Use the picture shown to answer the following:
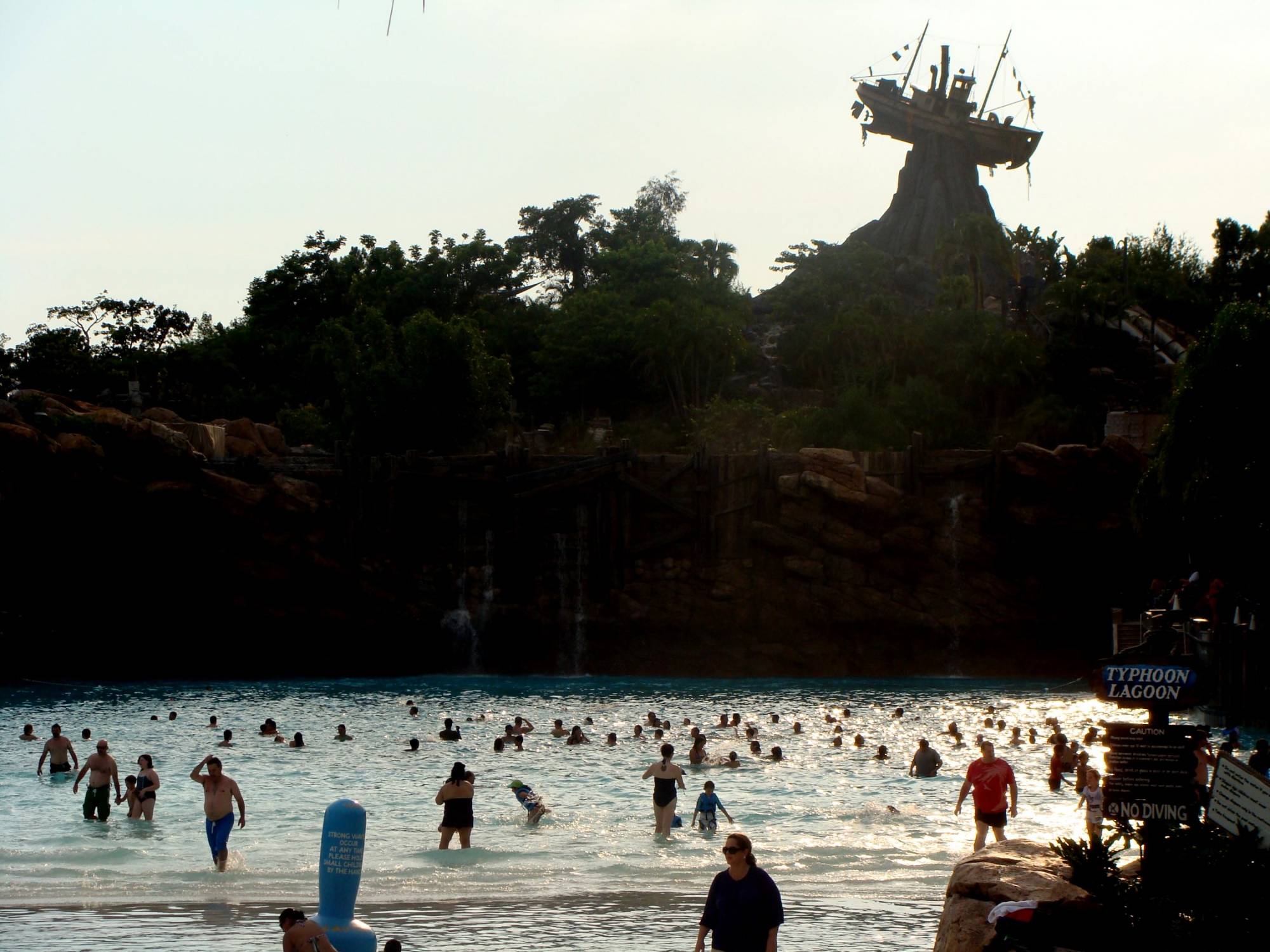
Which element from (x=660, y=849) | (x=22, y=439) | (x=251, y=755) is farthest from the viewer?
(x=22, y=439)

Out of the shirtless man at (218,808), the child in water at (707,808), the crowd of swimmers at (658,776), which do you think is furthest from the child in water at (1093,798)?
the shirtless man at (218,808)

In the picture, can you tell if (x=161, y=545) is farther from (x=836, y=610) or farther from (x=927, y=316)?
(x=927, y=316)

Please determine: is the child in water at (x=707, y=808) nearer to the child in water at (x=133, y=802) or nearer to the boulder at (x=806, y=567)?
the child in water at (x=133, y=802)

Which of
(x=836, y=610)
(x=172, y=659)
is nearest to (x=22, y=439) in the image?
(x=172, y=659)

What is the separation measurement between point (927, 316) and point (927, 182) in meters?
28.8

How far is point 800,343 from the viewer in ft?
238

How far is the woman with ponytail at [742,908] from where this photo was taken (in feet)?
30.2

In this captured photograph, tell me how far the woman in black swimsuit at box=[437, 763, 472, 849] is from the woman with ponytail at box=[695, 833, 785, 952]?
9.46 m

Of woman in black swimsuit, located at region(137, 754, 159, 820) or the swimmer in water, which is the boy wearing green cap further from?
the swimmer in water

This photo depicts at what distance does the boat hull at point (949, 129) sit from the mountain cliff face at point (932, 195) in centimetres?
82

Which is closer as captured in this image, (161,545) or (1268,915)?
(1268,915)

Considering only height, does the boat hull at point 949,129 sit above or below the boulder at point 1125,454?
above

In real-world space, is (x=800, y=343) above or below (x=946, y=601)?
above

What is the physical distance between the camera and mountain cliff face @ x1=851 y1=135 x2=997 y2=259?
91000 mm
